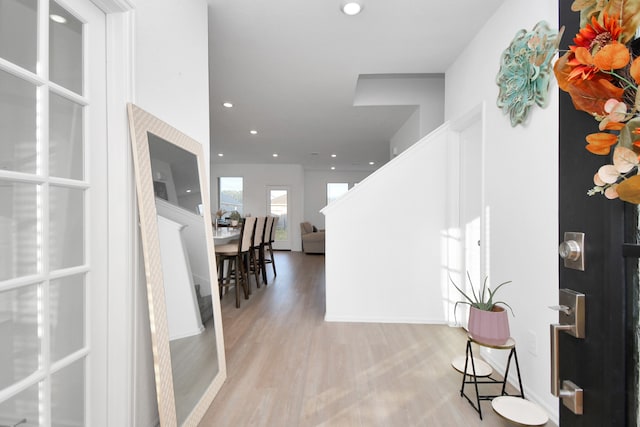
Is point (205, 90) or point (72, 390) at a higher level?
point (205, 90)

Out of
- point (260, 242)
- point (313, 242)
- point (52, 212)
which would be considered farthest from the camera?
point (313, 242)

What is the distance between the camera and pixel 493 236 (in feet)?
7.64

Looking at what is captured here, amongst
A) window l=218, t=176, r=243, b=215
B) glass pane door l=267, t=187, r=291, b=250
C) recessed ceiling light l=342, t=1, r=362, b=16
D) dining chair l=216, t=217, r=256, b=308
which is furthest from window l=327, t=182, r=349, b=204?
recessed ceiling light l=342, t=1, r=362, b=16

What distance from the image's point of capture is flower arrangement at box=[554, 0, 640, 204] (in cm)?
44

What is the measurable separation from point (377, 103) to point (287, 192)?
5.73 m

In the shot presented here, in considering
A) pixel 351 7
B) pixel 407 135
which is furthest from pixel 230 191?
pixel 351 7

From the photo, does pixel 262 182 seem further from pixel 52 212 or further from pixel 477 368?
pixel 52 212

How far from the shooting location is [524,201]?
6.48 ft

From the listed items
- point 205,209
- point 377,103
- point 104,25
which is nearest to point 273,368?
point 205,209

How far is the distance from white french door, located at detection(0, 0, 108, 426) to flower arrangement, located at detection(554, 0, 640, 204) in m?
1.38

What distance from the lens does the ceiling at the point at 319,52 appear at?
7.46 feet

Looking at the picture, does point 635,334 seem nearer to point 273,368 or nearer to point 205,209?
point 205,209

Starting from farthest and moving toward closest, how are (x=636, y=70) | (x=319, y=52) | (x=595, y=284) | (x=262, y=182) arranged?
(x=262, y=182) < (x=319, y=52) < (x=595, y=284) < (x=636, y=70)

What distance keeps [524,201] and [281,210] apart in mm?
8047
